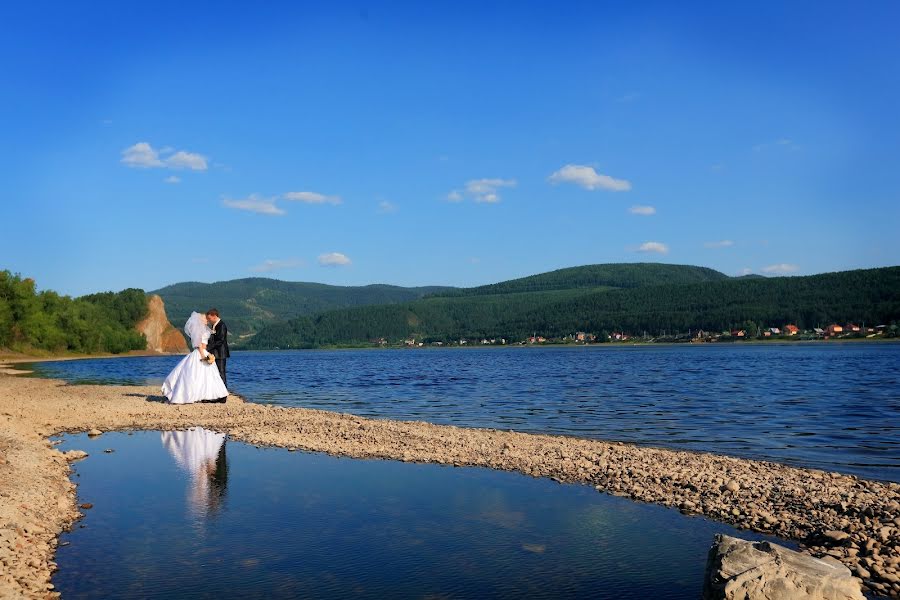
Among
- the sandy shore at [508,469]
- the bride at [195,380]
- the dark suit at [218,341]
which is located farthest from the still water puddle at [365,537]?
the bride at [195,380]

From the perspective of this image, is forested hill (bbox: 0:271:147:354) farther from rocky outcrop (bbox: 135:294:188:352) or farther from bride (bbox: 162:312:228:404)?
bride (bbox: 162:312:228:404)

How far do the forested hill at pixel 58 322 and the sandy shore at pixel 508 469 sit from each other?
259 feet

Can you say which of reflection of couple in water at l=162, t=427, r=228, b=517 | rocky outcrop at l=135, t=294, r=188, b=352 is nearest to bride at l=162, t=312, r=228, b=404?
reflection of couple in water at l=162, t=427, r=228, b=517

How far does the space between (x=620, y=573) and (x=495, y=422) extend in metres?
17.1

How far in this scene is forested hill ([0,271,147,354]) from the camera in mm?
92188

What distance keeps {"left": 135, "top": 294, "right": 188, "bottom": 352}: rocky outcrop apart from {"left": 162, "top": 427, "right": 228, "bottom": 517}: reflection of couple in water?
553ft

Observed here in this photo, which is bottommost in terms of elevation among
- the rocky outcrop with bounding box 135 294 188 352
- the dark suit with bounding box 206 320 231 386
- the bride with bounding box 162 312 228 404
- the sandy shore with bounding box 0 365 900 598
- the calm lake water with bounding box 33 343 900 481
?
the calm lake water with bounding box 33 343 900 481

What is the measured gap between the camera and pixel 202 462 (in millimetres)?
15445

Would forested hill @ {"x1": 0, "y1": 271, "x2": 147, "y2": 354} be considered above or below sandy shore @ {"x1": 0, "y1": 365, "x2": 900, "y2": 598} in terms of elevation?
above

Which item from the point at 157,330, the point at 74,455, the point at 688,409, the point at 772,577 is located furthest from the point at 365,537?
the point at 157,330

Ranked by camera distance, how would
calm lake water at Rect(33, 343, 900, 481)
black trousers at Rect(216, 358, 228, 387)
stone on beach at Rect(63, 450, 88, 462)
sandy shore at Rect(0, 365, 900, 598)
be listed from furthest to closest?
black trousers at Rect(216, 358, 228, 387)
calm lake water at Rect(33, 343, 900, 481)
stone on beach at Rect(63, 450, 88, 462)
sandy shore at Rect(0, 365, 900, 598)

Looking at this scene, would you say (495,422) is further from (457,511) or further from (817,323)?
(817,323)

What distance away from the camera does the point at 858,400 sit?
33.5m

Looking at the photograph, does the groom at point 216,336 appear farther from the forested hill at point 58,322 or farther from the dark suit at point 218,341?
the forested hill at point 58,322
